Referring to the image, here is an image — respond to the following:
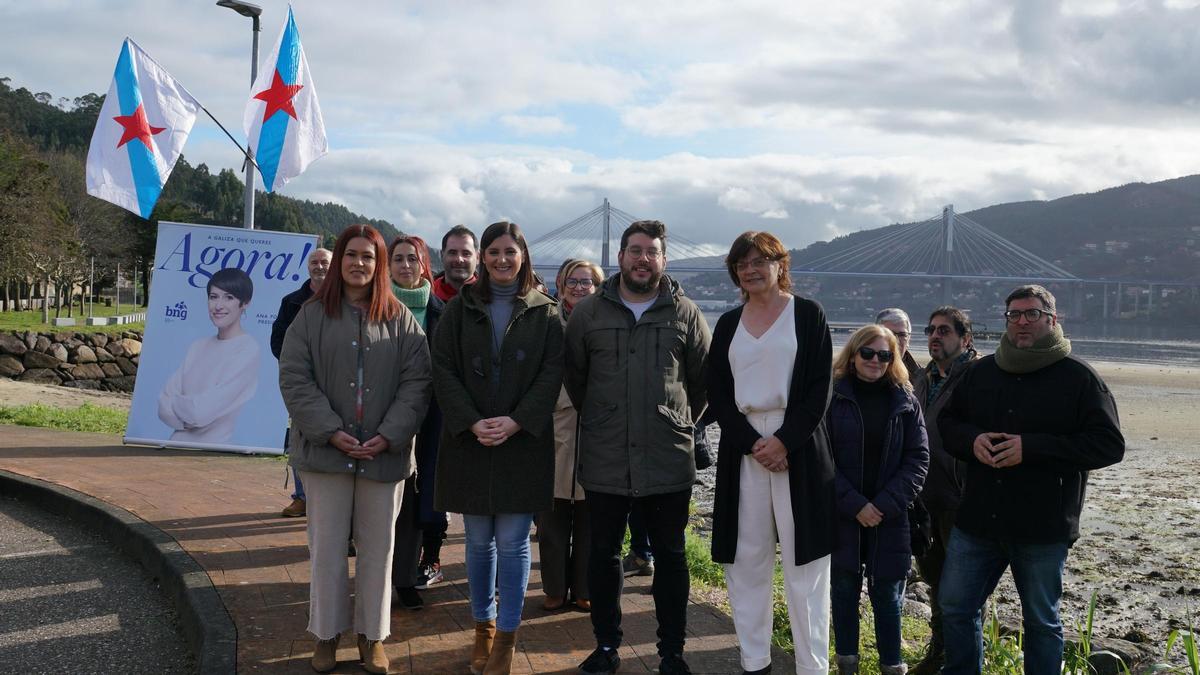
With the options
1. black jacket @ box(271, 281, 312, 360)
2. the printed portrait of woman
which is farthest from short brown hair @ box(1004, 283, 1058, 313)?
the printed portrait of woman

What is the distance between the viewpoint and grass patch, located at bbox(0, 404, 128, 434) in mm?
10531

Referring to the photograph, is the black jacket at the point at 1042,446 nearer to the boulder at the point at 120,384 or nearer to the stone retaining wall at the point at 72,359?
the stone retaining wall at the point at 72,359

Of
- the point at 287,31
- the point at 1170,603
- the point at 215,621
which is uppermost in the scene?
the point at 287,31

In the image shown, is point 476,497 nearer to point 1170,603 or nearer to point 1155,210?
point 1170,603

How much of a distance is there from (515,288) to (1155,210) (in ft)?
504

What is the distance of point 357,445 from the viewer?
3625 millimetres

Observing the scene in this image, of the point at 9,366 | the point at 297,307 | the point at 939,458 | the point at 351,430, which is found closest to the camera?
the point at 351,430

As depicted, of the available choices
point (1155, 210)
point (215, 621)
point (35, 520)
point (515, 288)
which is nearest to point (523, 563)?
point (515, 288)

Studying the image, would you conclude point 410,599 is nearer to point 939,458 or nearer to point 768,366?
point 768,366

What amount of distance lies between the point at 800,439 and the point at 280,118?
281 inches

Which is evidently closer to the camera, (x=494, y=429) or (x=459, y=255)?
(x=494, y=429)

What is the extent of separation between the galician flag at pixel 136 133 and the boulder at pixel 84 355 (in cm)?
1362

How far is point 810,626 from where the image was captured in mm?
3686

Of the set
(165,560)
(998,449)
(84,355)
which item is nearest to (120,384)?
(84,355)
